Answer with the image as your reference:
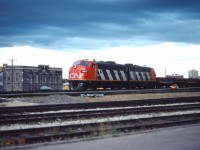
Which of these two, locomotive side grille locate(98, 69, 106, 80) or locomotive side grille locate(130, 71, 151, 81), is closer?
locomotive side grille locate(98, 69, 106, 80)

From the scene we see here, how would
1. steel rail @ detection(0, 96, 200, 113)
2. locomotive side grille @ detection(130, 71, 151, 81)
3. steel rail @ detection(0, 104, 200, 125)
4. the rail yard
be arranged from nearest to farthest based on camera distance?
the rail yard
steel rail @ detection(0, 104, 200, 125)
steel rail @ detection(0, 96, 200, 113)
locomotive side grille @ detection(130, 71, 151, 81)

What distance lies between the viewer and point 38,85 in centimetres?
6694

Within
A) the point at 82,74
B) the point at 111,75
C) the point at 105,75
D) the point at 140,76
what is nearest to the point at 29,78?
the point at 140,76

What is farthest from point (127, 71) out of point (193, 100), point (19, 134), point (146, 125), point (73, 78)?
point (19, 134)

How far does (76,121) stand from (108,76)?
20291 millimetres

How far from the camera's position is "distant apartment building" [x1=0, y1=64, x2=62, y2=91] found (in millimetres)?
64375

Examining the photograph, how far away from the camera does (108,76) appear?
104 feet

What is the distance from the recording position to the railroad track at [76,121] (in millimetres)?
8705

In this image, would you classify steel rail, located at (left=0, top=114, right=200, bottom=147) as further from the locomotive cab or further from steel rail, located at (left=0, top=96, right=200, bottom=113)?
the locomotive cab

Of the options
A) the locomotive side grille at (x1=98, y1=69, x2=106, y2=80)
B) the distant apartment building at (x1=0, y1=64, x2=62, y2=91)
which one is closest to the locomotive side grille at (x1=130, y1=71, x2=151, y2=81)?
the locomotive side grille at (x1=98, y1=69, x2=106, y2=80)

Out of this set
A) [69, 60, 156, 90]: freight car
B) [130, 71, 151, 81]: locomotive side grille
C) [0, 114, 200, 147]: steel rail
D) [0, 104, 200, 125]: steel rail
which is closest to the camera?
[0, 114, 200, 147]: steel rail

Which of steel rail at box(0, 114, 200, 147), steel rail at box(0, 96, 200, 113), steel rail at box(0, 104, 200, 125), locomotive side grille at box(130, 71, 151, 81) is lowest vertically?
steel rail at box(0, 114, 200, 147)

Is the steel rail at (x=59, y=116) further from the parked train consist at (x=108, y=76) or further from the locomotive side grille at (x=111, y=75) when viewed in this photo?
the locomotive side grille at (x=111, y=75)

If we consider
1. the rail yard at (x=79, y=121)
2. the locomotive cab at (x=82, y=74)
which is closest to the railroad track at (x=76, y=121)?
the rail yard at (x=79, y=121)
